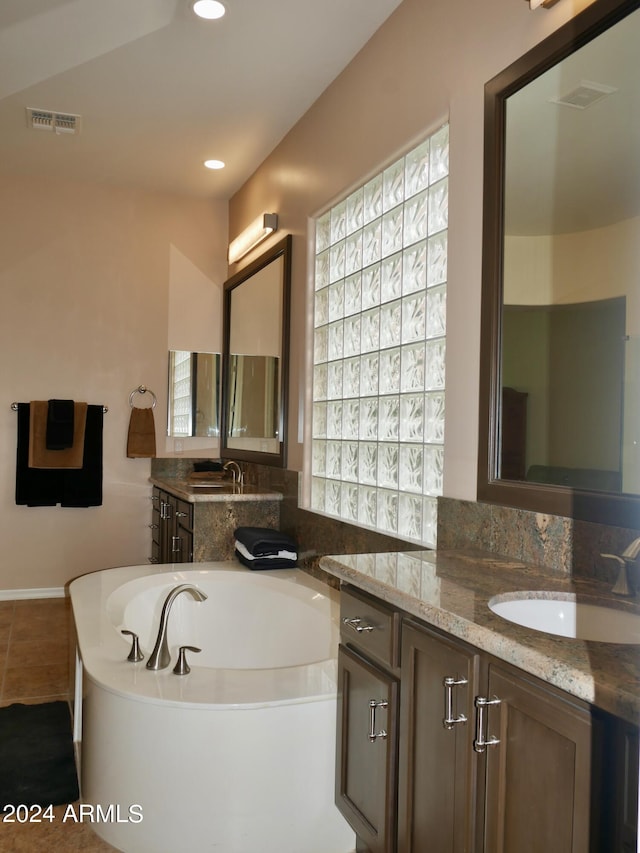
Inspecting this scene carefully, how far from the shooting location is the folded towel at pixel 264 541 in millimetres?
3250

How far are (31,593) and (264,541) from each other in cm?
208

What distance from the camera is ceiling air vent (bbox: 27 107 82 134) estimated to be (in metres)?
3.63

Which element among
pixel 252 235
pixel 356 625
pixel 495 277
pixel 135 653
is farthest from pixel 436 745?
pixel 252 235

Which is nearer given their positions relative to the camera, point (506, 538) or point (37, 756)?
point (506, 538)

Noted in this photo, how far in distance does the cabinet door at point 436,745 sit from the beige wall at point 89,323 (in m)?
3.50

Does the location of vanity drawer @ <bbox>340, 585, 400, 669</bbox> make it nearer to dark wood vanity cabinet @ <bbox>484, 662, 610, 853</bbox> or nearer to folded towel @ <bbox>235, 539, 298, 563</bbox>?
dark wood vanity cabinet @ <bbox>484, 662, 610, 853</bbox>

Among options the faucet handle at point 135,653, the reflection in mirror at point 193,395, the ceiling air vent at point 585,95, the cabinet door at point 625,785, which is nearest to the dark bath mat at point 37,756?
the faucet handle at point 135,653

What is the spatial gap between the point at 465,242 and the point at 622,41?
0.67 meters

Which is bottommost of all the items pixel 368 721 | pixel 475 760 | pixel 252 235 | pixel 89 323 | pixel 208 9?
pixel 368 721

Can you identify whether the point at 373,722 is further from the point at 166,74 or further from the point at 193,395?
the point at 193,395

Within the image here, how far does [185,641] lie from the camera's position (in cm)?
313

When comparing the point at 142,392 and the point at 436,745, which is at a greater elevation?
the point at 142,392

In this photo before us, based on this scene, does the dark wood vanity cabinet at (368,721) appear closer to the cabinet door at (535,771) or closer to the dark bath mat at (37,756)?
the cabinet door at (535,771)

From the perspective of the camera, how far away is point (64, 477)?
452 centimetres
